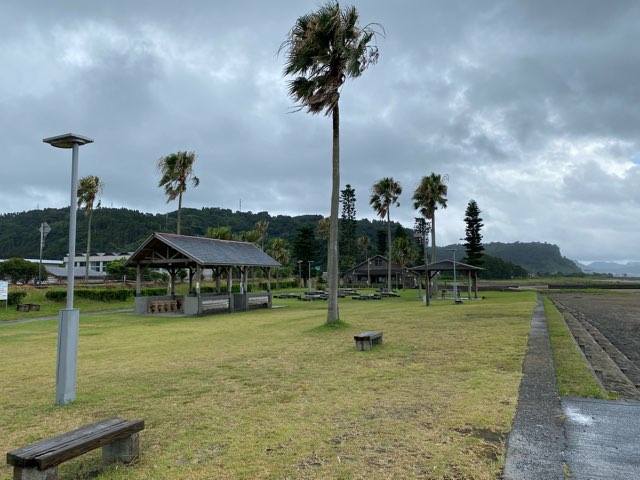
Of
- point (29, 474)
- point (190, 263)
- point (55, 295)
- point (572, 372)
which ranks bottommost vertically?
point (55, 295)

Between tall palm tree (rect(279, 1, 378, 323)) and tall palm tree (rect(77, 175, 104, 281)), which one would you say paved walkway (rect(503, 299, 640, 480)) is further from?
tall palm tree (rect(77, 175, 104, 281))

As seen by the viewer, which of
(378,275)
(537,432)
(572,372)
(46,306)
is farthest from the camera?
(378,275)

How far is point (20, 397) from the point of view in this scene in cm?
630

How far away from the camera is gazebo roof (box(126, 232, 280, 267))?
2308 centimetres

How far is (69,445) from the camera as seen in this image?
3301mm

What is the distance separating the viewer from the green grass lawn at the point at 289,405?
3.73 m

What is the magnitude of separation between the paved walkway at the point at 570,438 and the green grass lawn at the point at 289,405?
19cm

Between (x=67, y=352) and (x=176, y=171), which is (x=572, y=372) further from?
(x=176, y=171)

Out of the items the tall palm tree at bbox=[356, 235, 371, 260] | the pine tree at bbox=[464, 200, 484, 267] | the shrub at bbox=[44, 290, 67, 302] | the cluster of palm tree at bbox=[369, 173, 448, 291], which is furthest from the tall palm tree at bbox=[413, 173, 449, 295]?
the tall palm tree at bbox=[356, 235, 371, 260]

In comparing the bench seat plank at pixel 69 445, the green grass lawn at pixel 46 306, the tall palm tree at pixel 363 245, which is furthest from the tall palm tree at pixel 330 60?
the tall palm tree at pixel 363 245

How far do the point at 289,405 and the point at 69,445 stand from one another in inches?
110

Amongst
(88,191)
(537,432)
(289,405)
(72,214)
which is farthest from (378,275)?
(537,432)

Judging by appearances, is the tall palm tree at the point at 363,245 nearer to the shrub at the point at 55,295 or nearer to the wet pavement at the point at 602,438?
the shrub at the point at 55,295

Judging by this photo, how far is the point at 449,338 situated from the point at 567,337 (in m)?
3.15
